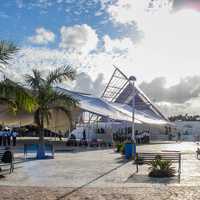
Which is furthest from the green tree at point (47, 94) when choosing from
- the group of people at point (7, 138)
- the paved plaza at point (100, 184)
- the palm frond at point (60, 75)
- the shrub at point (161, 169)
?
the group of people at point (7, 138)

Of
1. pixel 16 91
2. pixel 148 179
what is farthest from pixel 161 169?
pixel 16 91

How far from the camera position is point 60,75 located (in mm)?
23375

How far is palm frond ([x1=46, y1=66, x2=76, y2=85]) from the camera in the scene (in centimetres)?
2303

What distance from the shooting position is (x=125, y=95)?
76.1 metres

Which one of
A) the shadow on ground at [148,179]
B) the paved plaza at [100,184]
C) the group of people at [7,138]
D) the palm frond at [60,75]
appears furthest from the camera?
the group of people at [7,138]

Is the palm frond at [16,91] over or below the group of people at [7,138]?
over

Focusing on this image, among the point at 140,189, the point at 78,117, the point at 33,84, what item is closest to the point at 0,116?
the point at 78,117

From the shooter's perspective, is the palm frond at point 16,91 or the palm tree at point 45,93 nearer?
the palm frond at point 16,91

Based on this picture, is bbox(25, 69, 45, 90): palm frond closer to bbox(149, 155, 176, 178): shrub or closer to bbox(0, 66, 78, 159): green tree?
bbox(0, 66, 78, 159): green tree

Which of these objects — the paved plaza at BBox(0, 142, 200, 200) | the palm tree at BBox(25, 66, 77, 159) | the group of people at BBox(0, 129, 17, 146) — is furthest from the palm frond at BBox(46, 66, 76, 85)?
the group of people at BBox(0, 129, 17, 146)

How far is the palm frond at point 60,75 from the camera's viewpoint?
23031 mm

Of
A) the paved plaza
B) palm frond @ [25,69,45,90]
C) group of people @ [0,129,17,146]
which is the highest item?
palm frond @ [25,69,45,90]

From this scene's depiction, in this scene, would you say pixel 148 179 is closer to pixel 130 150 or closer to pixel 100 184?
pixel 100 184

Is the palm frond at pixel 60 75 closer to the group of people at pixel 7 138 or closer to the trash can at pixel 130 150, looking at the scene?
the trash can at pixel 130 150
